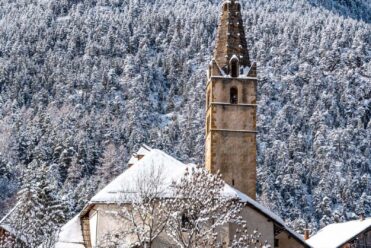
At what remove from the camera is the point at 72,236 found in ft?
159

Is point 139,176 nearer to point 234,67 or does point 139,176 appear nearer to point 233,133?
point 233,133

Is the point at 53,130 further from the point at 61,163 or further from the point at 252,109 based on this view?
the point at 252,109

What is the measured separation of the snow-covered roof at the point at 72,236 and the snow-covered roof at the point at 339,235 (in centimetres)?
3053

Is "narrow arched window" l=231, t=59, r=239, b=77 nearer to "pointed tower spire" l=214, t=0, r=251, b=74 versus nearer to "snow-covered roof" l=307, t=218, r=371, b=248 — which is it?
"pointed tower spire" l=214, t=0, r=251, b=74

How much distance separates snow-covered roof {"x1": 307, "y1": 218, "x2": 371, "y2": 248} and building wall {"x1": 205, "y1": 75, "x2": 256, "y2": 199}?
73.8 feet

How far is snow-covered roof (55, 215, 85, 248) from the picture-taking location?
1879 inches

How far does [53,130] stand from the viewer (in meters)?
175

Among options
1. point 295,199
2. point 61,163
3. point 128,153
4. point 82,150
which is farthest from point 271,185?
point 61,163

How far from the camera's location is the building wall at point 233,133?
53781 mm

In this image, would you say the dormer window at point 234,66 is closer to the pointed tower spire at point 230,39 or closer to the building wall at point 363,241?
the pointed tower spire at point 230,39

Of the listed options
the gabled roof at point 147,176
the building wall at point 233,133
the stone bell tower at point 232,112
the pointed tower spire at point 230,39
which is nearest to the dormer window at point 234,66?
the stone bell tower at point 232,112

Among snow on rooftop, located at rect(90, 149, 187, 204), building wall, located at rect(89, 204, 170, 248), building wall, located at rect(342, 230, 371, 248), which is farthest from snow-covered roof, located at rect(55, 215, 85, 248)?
building wall, located at rect(342, 230, 371, 248)

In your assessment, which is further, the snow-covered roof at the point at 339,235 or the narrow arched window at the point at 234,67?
the snow-covered roof at the point at 339,235

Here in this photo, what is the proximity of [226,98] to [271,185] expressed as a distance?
135 meters
